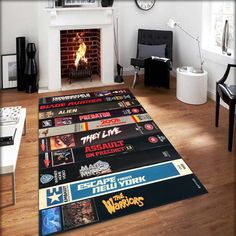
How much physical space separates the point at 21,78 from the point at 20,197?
9.64 ft

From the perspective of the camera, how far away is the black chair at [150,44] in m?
5.22

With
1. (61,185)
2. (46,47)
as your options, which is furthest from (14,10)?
(61,185)

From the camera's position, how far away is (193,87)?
14.4 ft

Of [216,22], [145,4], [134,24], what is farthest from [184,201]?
[145,4]

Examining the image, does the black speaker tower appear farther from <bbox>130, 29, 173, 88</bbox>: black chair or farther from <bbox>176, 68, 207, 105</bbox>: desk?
<bbox>176, 68, 207, 105</bbox>: desk

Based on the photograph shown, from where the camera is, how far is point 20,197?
2562 mm

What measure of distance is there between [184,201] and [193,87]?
2.28 m

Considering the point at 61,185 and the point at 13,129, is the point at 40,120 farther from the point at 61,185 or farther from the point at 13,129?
the point at 61,185

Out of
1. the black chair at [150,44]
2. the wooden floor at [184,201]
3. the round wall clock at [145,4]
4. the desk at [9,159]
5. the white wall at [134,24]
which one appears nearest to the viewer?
the wooden floor at [184,201]

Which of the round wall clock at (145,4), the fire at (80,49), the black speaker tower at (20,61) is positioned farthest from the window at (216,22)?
the black speaker tower at (20,61)

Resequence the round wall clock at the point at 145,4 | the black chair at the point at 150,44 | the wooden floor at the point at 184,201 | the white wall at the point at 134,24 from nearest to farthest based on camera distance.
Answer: the wooden floor at the point at 184,201 < the white wall at the point at 134,24 < the black chair at the point at 150,44 < the round wall clock at the point at 145,4

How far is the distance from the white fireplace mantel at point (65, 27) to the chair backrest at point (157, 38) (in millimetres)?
583

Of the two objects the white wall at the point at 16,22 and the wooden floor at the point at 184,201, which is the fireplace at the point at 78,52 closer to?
the white wall at the point at 16,22

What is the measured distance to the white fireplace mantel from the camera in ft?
16.1
